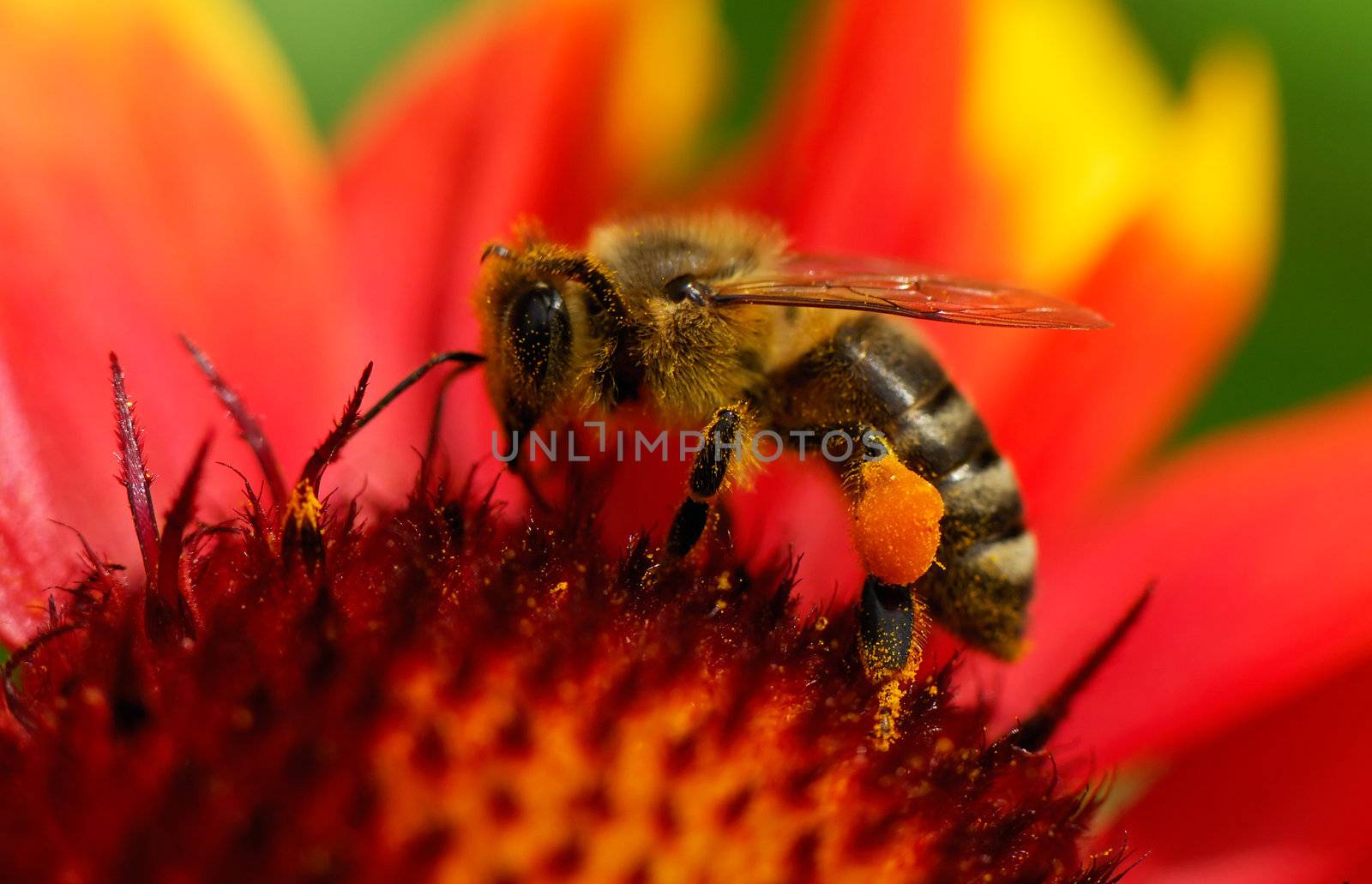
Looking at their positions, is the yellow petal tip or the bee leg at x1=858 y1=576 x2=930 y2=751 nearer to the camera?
the bee leg at x1=858 y1=576 x2=930 y2=751

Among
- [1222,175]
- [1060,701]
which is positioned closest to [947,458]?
[1060,701]

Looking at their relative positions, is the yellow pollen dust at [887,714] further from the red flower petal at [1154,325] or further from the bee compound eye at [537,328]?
the red flower petal at [1154,325]

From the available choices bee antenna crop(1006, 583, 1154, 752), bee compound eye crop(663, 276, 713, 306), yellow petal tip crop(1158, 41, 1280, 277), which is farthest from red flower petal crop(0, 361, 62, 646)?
yellow petal tip crop(1158, 41, 1280, 277)

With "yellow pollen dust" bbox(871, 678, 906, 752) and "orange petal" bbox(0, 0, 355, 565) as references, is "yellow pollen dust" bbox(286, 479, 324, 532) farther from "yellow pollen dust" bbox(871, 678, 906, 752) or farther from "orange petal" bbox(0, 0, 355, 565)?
"yellow pollen dust" bbox(871, 678, 906, 752)

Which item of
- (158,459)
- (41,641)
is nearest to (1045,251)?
(158,459)

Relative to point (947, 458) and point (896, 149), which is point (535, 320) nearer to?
point (947, 458)

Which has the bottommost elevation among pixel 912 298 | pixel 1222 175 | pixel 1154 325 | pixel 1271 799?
pixel 1271 799

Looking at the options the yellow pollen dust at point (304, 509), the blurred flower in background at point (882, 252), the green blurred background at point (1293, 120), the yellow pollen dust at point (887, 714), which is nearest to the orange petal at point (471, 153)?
the blurred flower in background at point (882, 252)
